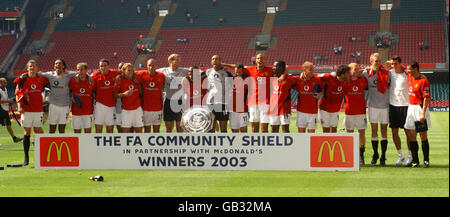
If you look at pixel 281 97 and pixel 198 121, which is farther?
pixel 281 97

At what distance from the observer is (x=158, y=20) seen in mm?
48938

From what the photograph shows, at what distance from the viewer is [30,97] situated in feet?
35.3

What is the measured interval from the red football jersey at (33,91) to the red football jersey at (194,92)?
8.74 feet

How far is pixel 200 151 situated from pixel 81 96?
2710 mm

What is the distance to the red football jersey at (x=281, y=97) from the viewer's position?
1063 centimetres

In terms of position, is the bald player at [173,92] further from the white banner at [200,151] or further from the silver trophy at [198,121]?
the white banner at [200,151]

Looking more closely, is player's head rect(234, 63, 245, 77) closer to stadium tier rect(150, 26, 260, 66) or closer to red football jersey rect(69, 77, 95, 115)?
red football jersey rect(69, 77, 95, 115)

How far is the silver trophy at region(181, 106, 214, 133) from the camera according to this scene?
1035cm

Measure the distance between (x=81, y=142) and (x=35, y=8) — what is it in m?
43.1

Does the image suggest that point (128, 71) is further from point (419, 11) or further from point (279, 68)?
point (419, 11)

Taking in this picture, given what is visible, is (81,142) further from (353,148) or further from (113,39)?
(113,39)

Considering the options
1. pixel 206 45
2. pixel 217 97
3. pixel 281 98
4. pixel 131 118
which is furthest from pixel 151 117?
pixel 206 45

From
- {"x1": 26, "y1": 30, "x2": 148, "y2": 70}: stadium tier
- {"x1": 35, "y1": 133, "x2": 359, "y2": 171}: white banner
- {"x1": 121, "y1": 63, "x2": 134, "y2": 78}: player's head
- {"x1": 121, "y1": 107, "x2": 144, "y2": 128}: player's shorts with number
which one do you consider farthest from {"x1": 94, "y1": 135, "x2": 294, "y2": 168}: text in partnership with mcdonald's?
{"x1": 26, "y1": 30, "x2": 148, "y2": 70}: stadium tier

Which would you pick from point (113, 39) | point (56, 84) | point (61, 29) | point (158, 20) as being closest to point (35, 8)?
point (61, 29)
